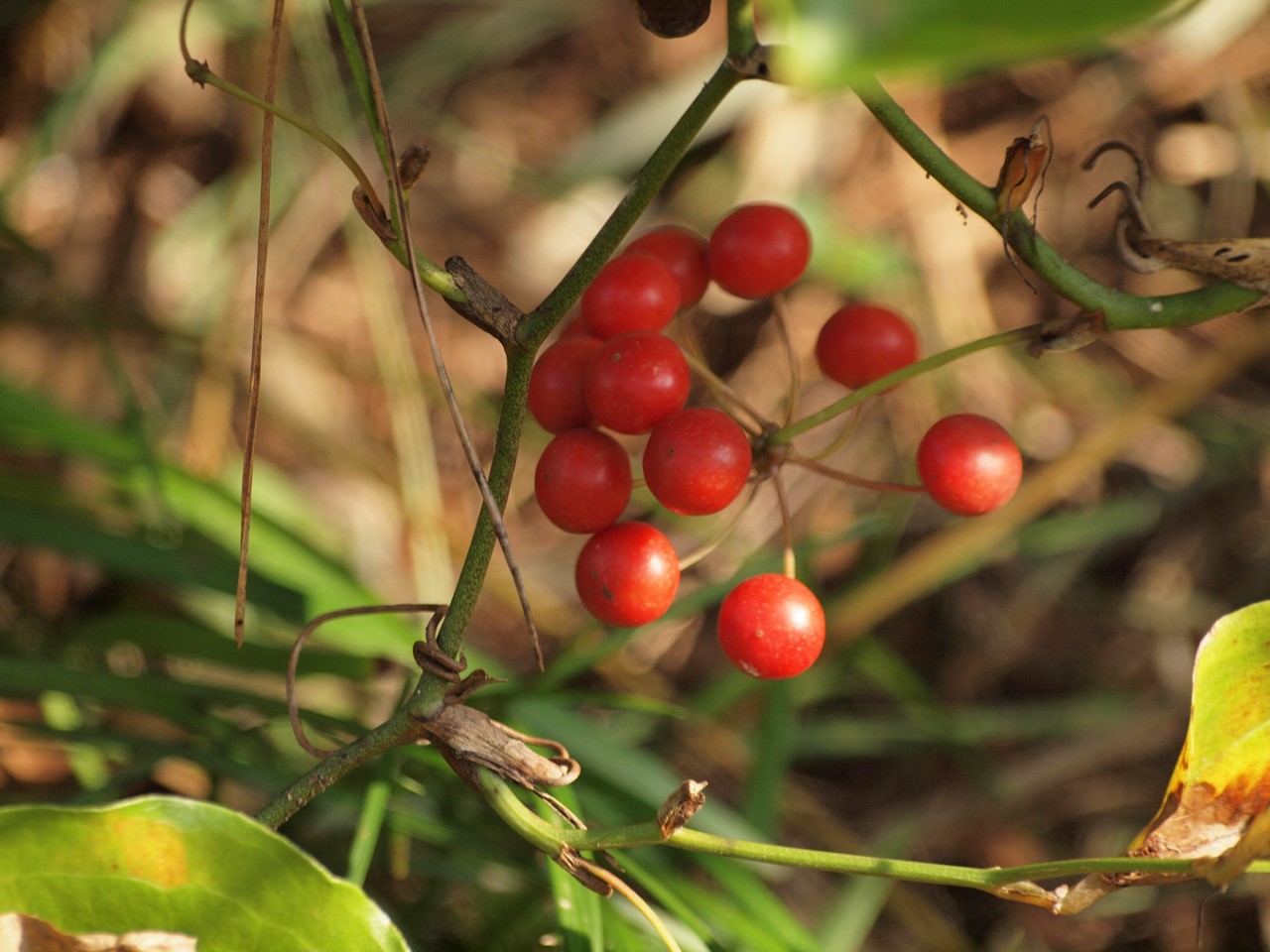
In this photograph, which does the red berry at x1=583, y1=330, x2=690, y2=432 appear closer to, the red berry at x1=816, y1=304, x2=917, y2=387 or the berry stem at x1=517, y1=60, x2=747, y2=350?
the berry stem at x1=517, y1=60, x2=747, y2=350

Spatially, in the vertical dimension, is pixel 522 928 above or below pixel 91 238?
below

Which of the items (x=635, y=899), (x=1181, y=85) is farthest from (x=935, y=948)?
(x=1181, y=85)

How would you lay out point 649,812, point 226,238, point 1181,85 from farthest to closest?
point 1181,85 → point 226,238 → point 649,812

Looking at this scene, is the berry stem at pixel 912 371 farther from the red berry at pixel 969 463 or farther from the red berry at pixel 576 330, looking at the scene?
the red berry at pixel 576 330

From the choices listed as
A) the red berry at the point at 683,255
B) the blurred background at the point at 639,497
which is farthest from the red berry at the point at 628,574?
the blurred background at the point at 639,497

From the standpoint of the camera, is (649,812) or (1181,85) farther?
(1181,85)

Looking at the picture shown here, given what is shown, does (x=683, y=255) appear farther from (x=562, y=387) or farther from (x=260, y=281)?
(x=260, y=281)

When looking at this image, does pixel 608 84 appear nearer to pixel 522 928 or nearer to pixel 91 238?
pixel 91 238
